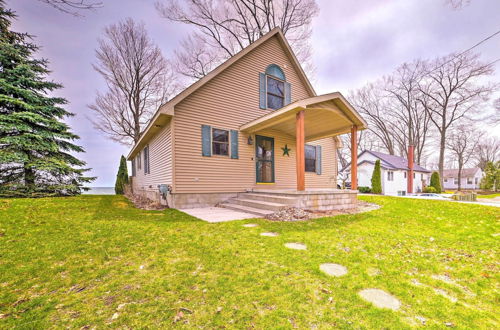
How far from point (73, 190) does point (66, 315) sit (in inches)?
434

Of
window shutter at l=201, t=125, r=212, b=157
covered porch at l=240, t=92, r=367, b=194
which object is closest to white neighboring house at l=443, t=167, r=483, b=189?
covered porch at l=240, t=92, r=367, b=194

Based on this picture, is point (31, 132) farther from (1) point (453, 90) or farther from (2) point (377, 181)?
(1) point (453, 90)

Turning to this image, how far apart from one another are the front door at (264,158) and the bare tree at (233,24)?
976cm

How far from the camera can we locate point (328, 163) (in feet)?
37.2

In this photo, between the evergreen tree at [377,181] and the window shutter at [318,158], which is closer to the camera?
the window shutter at [318,158]

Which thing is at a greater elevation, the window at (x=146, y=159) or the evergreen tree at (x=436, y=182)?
the window at (x=146, y=159)

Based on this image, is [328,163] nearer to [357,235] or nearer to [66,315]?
[357,235]

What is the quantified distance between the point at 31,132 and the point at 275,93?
11319 mm

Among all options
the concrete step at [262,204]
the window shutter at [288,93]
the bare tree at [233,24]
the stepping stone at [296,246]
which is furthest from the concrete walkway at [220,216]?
the bare tree at [233,24]

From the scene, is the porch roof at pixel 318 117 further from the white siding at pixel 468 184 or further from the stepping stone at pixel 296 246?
the white siding at pixel 468 184

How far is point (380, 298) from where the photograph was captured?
188cm

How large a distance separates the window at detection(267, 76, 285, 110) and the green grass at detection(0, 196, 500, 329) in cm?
686

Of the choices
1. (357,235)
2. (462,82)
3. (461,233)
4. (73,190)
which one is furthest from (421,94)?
(73,190)

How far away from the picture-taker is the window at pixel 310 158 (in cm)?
1041
